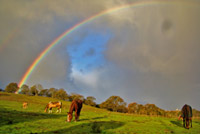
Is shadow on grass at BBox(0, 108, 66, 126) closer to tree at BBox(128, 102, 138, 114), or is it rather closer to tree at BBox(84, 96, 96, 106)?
tree at BBox(128, 102, 138, 114)

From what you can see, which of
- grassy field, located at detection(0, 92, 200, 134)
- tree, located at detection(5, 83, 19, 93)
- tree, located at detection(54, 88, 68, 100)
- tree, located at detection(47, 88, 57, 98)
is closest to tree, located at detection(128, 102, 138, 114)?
tree, located at detection(54, 88, 68, 100)

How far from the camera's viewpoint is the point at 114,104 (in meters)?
123

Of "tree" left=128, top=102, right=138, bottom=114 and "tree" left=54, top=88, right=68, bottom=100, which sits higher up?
"tree" left=54, top=88, right=68, bottom=100

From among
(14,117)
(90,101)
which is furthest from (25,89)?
(14,117)

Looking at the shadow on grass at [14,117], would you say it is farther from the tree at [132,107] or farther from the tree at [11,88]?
the tree at [11,88]

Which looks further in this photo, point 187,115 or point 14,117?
point 187,115

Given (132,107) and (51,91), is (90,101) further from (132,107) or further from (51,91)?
(51,91)

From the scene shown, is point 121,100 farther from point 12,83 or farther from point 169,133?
point 169,133

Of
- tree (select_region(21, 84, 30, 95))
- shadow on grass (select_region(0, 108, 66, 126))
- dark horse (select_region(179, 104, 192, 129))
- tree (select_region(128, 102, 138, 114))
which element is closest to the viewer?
shadow on grass (select_region(0, 108, 66, 126))

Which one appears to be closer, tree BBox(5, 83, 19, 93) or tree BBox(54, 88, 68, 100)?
tree BBox(5, 83, 19, 93)

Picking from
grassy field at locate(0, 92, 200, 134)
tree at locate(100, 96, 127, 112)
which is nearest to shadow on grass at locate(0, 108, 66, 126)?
grassy field at locate(0, 92, 200, 134)

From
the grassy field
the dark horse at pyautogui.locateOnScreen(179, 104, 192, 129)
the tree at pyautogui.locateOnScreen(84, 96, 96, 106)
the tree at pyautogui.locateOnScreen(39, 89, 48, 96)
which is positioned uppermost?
the tree at pyautogui.locateOnScreen(39, 89, 48, 96)

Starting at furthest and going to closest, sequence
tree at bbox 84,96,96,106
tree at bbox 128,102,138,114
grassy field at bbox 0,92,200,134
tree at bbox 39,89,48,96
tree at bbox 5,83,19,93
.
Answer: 1. tree at bbox 39,89,48,96
2. tree at bbox 84,96,96,106
3. tree at bbox 128,102,138,114
4. tree at bbox 5,83,19,93
5. grassy field at bbox 0,92,200,134

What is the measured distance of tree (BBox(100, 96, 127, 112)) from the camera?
122438 mm
